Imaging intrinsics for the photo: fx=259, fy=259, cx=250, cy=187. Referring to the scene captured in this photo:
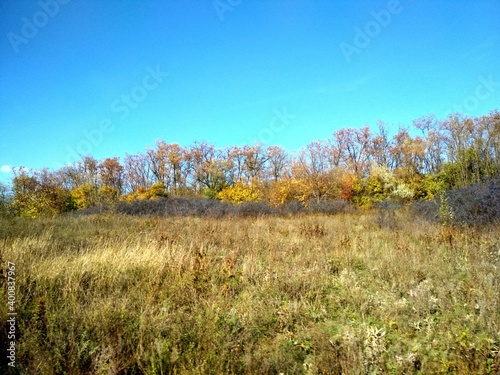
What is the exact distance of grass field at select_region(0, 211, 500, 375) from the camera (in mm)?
2676

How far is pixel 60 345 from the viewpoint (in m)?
2.69

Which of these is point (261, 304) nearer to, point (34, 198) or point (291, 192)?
point (34, 198)

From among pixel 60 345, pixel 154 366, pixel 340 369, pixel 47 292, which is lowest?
pixel 340 369

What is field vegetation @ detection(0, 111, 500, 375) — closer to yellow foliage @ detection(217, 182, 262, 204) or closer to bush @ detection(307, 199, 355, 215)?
bush @ detection(307, 199, 355, 215)

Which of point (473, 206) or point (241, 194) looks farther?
point (241, 194)

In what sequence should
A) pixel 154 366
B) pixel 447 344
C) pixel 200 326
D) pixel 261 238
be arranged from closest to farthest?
pixel 154 366 < pixel 447 344 < pixel 200 326 < pixel 261 238

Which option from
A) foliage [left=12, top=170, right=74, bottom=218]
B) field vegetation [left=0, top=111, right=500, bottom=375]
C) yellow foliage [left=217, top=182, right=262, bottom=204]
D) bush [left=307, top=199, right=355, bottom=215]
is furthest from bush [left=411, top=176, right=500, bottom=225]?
yellow foliage [left=217, top=182, right=262, bottom=204]

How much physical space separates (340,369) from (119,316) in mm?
2618

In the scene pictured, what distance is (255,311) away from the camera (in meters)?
3.62

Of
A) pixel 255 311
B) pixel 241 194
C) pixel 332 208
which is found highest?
pixel 241 194

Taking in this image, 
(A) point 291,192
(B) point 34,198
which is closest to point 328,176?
(A) point 291,192

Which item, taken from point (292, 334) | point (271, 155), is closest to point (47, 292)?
point (292, 334)

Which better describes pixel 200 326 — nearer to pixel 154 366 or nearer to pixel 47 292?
pixel 154 366

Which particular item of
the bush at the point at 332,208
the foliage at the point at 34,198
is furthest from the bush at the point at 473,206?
the foliage at the point at 34,198
